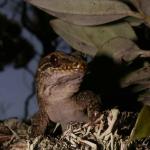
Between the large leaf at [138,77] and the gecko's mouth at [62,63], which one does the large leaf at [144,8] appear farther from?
the gecko's mouth at [62,63]

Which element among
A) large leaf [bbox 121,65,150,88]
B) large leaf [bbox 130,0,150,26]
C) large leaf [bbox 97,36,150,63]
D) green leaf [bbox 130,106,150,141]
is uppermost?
large leaf [bbox 130,0,150,26]

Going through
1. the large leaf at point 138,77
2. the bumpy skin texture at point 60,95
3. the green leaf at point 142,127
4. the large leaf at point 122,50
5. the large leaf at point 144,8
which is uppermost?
the large leaf at point 144,8

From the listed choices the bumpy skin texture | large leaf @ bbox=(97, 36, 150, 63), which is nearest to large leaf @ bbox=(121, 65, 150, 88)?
large leaf @ bbox=(97, 36, 150, 63)

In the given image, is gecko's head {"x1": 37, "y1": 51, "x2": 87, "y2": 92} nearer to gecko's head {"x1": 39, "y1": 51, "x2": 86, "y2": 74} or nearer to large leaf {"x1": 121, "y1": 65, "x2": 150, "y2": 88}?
gecko's head {"x1": 39, "y1": 51, "x2": 86, "y2": 74}

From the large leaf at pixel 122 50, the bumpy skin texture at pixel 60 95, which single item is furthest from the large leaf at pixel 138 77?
the bumpy skin texture at pixel 60 95

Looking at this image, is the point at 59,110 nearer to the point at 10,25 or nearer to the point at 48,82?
the point at 48,82

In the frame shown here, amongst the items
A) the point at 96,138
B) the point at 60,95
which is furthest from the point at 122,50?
the point at 60,95

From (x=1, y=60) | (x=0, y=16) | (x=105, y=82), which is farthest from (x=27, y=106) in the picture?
(x=105, y=82)
